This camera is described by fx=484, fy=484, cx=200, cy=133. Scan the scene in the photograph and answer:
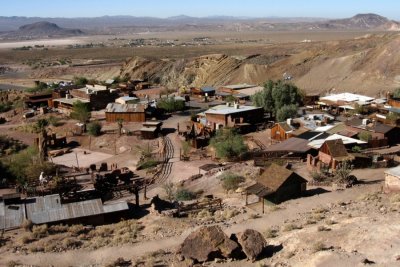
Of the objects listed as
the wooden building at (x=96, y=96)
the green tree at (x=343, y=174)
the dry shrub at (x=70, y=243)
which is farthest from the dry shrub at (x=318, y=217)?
the wooden building at (x=96, y=96)

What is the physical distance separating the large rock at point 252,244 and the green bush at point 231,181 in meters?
10.4

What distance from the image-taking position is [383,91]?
6356 cm

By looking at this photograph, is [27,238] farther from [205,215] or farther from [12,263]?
[205,215]

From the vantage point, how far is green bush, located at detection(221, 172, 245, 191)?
28.0 meters

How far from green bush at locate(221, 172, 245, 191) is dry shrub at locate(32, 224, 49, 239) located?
10.8m

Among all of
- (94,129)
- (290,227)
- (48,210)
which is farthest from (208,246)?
(94,129)

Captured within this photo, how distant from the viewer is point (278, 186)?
2416cm

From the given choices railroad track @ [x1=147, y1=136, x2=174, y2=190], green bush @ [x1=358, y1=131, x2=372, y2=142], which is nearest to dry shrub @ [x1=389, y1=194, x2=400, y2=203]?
green bush @ [x1=358, y1=131, x2=372, y2=142]

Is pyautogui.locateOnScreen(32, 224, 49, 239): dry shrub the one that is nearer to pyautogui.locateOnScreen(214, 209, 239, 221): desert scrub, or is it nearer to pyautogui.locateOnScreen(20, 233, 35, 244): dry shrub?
pyautogui.locateOnScreen(20, 233, 35, 244): dry shrub

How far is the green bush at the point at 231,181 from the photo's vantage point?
28047mm

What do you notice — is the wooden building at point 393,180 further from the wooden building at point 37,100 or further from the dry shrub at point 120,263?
the wooden building at point 37,100

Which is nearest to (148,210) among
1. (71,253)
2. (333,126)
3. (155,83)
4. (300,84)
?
(71,253)

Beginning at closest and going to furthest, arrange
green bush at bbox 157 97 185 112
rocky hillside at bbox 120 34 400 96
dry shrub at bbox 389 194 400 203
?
dry shrub at bbox 389 194 400 203
green bush at bbox 157 97 185 112
rocky hillside at bbox 120 34 400 96

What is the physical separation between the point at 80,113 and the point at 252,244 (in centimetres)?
3942
